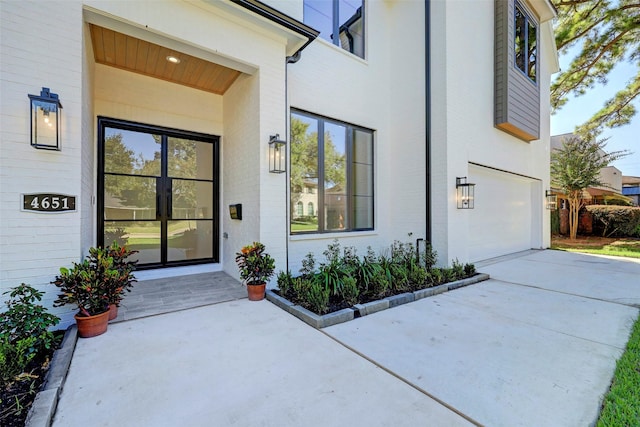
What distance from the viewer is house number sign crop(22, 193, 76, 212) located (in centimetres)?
275

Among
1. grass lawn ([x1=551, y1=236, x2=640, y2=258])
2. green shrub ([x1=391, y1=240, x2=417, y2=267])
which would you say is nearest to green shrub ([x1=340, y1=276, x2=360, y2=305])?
green shrub ([x1=391, y1=240, x2=417, y2=267])

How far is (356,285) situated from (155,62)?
15.2ft

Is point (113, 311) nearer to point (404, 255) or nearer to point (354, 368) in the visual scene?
point (354, 368)

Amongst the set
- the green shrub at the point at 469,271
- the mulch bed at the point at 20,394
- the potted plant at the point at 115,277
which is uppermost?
the potted plant at the point at 115,277

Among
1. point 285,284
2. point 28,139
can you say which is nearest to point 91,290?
point 28,139

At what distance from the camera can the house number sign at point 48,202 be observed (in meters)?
2.75

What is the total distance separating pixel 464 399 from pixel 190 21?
491 cm

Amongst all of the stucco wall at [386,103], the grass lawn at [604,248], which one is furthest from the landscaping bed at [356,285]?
the grass lawn at [604,248]

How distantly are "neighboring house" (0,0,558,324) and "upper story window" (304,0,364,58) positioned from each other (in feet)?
0.12

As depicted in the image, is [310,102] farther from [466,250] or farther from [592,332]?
[592,332]

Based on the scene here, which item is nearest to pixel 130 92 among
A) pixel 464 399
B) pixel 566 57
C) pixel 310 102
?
pixel 310 102

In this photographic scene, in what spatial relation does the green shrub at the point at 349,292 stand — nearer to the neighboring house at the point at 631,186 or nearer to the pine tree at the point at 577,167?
the pine tree at the point at 577,167

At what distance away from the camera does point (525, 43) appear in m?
7.93

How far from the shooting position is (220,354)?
254 centimetres
